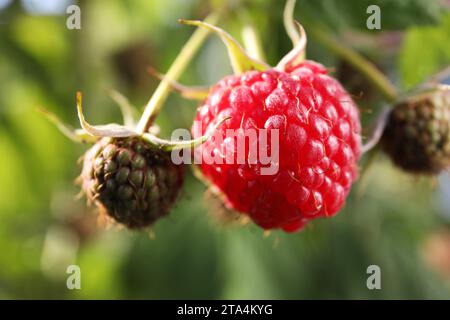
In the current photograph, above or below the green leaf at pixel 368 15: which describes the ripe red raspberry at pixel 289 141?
below

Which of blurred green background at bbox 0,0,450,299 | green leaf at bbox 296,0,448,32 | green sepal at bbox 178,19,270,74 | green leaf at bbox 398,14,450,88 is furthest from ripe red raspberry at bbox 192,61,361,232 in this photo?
blurred green background at bbox 0,0,450,299

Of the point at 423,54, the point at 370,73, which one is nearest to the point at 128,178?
the point at 370,73

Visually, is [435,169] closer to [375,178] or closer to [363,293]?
[363,293]

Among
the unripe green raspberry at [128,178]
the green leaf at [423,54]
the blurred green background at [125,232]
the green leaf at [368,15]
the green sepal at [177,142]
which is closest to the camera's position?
the green sepal at [177,142]

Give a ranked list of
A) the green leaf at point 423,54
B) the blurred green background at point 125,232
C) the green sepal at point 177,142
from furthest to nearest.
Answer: the blurred green background at point 125,232 → the green leaf at point 423,54 → the green sepal at point 177,142

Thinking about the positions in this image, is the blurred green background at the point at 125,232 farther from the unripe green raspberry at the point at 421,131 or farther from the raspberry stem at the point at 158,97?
the raspberry stem at the point at 158,97

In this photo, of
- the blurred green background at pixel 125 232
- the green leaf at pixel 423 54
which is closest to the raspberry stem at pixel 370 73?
the green leaf at pixel 423 54

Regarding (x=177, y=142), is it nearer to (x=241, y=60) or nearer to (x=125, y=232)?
(x=241, y=60)
